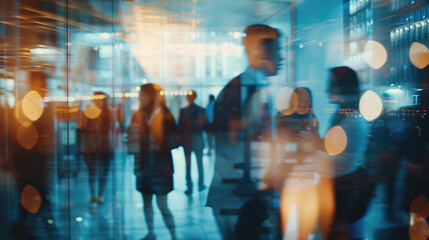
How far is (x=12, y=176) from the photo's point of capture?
2.51 meters

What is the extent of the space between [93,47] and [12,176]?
1352 millimetres

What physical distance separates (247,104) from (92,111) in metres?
1.28

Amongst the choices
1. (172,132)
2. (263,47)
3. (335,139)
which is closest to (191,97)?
(172,132)

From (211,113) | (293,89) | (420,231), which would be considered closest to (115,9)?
(211,113)

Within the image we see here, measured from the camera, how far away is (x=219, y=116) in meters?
2.11

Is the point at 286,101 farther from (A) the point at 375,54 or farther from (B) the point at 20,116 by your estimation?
(B) the point at 20,116

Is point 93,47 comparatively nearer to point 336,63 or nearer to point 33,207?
point 33,207

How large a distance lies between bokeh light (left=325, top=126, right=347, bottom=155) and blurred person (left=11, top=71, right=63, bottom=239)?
7.27 ft

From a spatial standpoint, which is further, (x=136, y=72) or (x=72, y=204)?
(x=72, y=204)

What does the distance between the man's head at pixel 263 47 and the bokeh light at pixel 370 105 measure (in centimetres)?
75

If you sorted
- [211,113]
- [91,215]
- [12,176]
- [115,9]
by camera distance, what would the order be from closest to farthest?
[211,113] < [115,9] < [12,176] < [91,215]

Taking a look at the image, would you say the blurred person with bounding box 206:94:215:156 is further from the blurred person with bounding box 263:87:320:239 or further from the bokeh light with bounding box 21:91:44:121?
the bokeh light with bounding box 21:91:44:121

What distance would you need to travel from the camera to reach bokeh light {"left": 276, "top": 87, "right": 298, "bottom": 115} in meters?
2.12

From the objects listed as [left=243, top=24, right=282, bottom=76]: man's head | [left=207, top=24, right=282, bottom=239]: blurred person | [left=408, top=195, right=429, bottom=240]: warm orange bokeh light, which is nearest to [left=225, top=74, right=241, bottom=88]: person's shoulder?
[left=207, top=24, right=282, bottom=239]: blurred person
